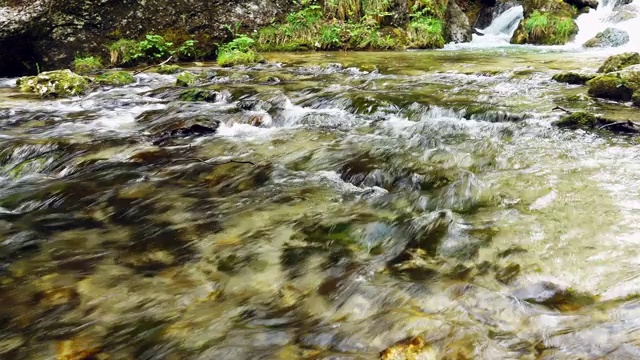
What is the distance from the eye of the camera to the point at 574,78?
732 cm

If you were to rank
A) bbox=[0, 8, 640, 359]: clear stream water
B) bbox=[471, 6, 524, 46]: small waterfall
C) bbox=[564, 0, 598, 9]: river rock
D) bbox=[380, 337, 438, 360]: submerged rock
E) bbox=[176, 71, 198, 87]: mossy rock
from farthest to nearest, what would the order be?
bbox=[564, 0, 598, 9]: river rock → bbox=[471, 6, 524, 46]: small waterfall → bbox=[176, 71, 198, 87]: mossy rock → bbox=[0, 8, 640, 359]: clear stream water → bbox=[380, 337, 438, 360]: submerged rock

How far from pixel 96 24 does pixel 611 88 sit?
11.1 metres

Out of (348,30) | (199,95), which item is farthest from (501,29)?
(199,95)

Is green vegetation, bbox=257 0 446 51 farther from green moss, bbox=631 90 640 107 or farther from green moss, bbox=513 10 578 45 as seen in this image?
green moss, bbox=631 90 640 107

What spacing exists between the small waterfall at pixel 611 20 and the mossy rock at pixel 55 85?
14.7 m

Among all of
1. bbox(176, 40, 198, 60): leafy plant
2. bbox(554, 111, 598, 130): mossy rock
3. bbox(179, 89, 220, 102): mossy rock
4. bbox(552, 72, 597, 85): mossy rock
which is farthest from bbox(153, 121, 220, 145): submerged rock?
bbox(176, 40, 198, 60): leafy plant

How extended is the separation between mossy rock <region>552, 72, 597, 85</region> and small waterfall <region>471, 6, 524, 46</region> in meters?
8.47

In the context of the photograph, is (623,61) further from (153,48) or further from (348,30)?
(153,48)

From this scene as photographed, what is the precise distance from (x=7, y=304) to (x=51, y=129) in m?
4.22

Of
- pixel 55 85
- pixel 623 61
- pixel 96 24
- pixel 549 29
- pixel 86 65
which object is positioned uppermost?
pixel 96 24

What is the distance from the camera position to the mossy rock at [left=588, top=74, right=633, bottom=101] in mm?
6020

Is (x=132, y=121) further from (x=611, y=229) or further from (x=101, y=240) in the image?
(x=611, y=229)

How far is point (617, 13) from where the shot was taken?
50.5 ft

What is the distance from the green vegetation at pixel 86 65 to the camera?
1008 centimetres
